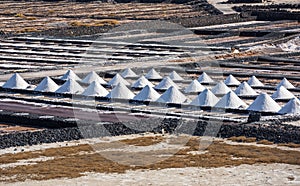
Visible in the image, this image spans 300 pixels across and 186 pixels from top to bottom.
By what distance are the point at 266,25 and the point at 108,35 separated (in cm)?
1512

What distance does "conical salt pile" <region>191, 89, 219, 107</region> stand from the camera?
148 feet

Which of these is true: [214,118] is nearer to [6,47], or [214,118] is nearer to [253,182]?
[253,182]

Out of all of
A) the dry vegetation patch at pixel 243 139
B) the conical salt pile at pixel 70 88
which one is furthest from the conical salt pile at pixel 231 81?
the dry vegetation patch at pixel 243 139

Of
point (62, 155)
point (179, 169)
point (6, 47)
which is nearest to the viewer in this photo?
point (179, 169)

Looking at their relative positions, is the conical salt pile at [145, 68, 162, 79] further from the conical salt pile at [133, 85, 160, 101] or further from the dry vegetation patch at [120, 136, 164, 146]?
the dry vegetation patch at [120, 136, 164, 146]

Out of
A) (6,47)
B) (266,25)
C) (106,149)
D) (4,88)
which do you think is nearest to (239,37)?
(266,25)

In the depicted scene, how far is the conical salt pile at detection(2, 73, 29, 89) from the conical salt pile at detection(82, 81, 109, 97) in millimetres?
4399

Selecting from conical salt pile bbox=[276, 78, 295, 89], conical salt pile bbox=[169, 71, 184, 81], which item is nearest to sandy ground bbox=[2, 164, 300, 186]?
conical salt pile bbox=[276, 78, 295, 89]

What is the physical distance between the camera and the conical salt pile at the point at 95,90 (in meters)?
48.8

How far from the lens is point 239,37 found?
79.1 meters

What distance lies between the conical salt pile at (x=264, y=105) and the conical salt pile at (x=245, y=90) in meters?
4.42

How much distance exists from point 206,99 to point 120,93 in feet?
15.6

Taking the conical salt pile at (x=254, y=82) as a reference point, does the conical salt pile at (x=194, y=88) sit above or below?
above

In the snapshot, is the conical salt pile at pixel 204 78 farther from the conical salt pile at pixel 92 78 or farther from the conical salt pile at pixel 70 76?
the conical salt pile at pixel 70 76
